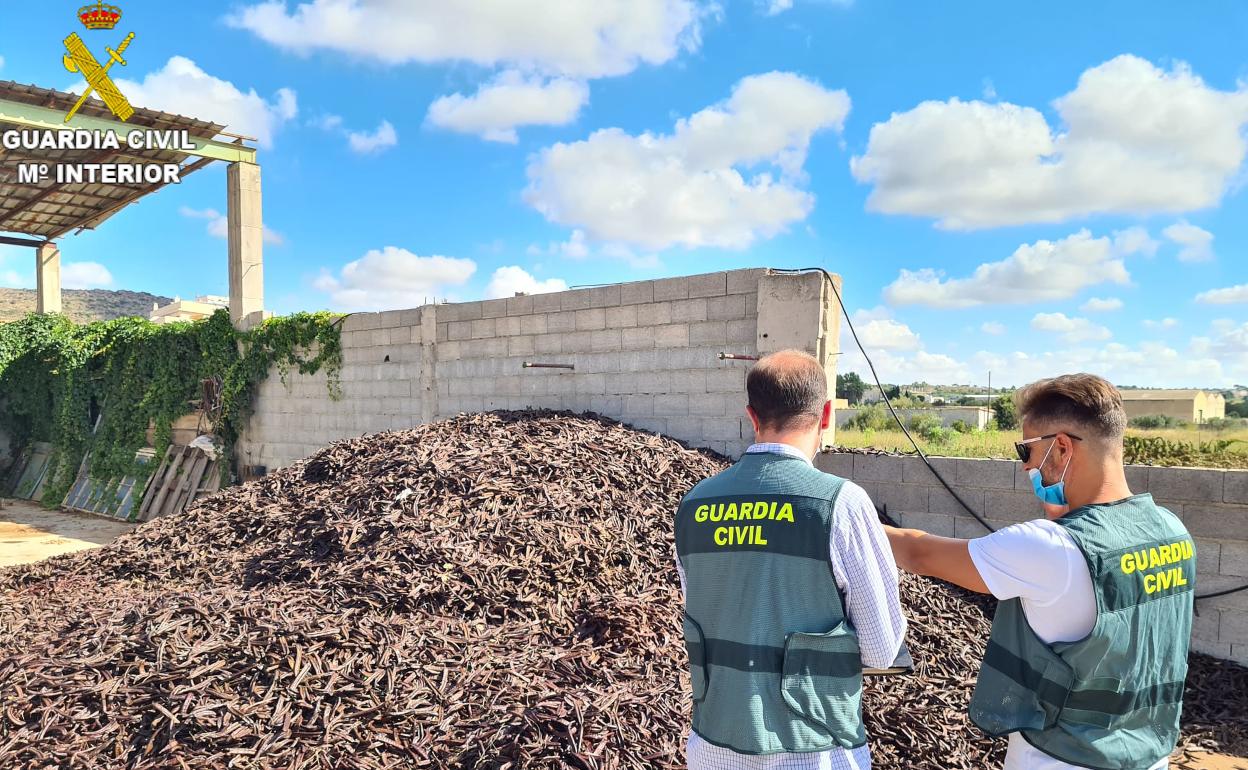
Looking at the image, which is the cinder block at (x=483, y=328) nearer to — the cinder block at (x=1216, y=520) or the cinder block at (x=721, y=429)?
the cinder block at (x=721, y=429)

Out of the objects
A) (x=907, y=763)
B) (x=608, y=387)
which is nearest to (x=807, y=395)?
(x=907, y=763)

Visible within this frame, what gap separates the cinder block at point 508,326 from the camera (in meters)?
8.30

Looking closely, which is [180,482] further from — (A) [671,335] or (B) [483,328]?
(A) [671,335]

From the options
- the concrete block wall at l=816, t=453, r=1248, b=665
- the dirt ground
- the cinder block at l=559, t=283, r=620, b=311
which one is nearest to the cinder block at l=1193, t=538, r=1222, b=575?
the concrete block wall at l=816, t=453, r=1248, b=665

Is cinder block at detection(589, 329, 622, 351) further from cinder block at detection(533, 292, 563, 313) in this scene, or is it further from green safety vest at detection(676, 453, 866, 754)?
green safety vest at detection(676, 453, 866, 754)

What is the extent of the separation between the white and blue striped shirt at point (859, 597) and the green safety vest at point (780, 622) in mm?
23

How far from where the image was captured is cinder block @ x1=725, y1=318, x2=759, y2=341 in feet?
21.2

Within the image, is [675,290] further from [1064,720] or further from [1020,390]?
[1064,720]

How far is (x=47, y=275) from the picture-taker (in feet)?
58.7

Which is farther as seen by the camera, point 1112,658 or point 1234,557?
point 1234,557

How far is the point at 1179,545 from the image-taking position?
74.7 inches

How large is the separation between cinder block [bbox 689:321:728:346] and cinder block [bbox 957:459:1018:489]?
7.07 feet

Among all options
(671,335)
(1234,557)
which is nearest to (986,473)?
(1234,557)

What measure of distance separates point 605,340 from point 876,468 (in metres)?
2.85
